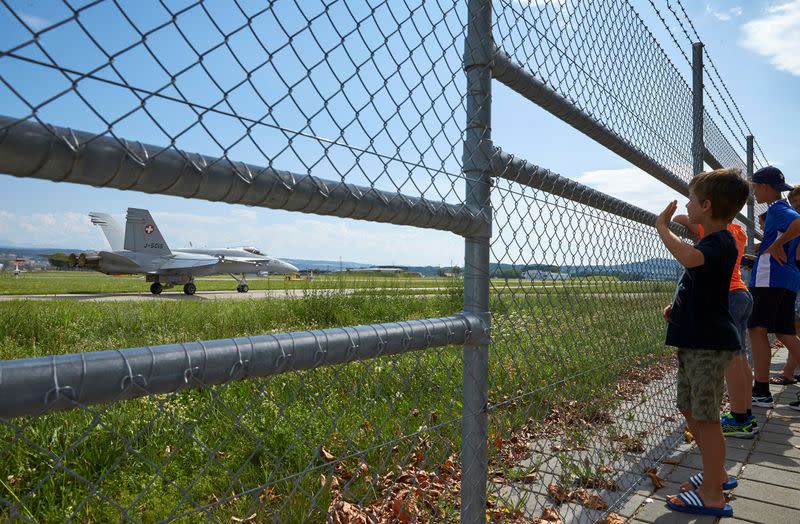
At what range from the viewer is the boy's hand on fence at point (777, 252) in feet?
14.4

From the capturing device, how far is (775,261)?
15.3ft

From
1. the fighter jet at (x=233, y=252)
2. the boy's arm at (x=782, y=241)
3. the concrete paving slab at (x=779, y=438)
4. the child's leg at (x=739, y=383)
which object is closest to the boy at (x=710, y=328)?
the child's leg at (x=739, y=383)

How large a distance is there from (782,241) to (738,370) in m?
1.30

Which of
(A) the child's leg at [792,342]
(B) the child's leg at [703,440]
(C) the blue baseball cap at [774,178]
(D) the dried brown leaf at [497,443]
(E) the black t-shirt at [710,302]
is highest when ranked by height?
(C) the blue baseball cap at [774,178]

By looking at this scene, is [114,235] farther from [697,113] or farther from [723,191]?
[723,191]

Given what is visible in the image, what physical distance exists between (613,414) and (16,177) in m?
4.25

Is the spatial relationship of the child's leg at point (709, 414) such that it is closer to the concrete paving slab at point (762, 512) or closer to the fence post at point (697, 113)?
the concrete paving slab at point (762, 512)

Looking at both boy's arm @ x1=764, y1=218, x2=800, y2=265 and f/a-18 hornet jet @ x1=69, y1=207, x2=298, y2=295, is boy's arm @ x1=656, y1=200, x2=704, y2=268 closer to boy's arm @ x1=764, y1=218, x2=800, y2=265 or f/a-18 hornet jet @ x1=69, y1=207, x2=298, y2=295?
boy's arm @ x1=764, y1=218, x2=800, y2=265

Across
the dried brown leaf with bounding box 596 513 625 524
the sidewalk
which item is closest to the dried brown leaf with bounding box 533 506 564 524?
the dried brown leaf with bounding box 596 513 625 524

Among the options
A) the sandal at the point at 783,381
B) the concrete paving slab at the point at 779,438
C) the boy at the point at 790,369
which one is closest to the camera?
the concrete paving slab at the point at 779,438

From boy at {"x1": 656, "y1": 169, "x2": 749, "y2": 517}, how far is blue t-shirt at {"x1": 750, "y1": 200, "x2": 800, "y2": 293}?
7.03 ft

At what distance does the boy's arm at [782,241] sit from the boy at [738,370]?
A: 64 centimetres

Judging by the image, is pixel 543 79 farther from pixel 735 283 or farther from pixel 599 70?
pixel 735 283

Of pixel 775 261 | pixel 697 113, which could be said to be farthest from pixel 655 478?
pixel 697 113
